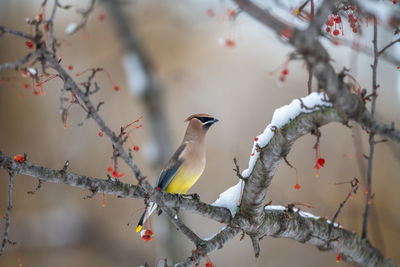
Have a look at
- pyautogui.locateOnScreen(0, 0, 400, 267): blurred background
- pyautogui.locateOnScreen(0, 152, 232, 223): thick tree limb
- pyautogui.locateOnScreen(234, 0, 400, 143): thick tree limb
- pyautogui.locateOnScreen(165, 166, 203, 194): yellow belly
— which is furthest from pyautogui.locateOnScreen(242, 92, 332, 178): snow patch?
pyautogui.locateOnScreen(0, 0, 400, 267): blurred background

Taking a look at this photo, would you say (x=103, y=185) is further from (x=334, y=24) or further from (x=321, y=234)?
(x=334, y=24)

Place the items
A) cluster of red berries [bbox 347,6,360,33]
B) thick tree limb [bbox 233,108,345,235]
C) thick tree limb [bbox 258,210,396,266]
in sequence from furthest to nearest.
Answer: thick tree limb [bbox 258,210,396,266] → cluster of red berries [bbox 347,6,360,33] → thick tree limb [bbox 233,108,345,235]

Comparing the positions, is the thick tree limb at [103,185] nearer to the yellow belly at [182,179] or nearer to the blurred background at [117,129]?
the yellow belly at [182,179]

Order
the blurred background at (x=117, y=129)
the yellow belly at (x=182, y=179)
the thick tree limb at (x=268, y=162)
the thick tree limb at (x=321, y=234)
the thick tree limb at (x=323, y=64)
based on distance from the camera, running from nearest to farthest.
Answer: the thick tree limb at (x=323, y=64)
the thick tree limb at (x=268, y=162)
the thick tree limb at (x=321, y=234)
the yellow belly at (x=182, y=179)
the blurred background at (x=117, y=129)

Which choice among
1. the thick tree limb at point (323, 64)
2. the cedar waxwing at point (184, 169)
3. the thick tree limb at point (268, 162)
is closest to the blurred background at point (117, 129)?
the cedar waxwing at point (184, 169)

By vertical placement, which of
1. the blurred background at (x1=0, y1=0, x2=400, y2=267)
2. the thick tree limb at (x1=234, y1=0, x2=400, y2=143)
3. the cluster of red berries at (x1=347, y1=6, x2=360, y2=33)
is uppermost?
the blurred background at (x1=0, y1=0, x2=400, y2=267)

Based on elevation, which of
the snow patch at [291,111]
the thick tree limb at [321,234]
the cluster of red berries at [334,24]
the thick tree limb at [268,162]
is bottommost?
the thick tree limb at [321,234]

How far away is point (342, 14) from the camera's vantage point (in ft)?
6.39

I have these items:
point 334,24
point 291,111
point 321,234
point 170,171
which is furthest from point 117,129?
point 291,111

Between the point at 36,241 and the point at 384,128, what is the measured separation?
6.84m

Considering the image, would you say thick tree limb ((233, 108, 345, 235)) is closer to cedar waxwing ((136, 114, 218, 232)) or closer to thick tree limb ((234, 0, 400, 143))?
thick tree limb ((234, 0, 400, 143))

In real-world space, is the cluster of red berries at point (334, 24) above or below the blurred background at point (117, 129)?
below

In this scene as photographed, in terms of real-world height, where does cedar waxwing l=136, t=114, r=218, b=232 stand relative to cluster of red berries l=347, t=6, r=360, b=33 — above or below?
above

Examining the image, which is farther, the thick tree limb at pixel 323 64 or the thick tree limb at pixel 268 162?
the thick tree limb at pixel 268 162
